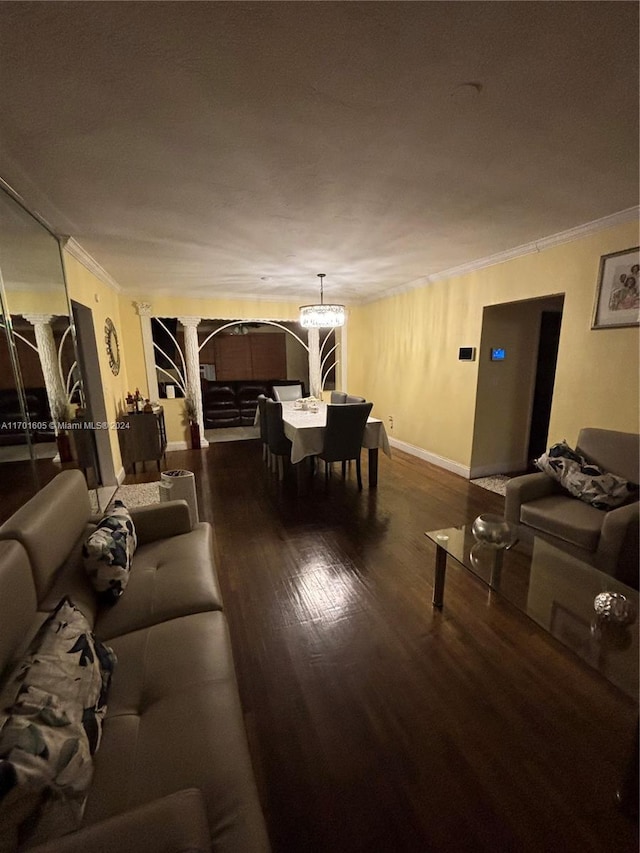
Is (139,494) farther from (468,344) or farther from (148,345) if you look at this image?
(468,344)

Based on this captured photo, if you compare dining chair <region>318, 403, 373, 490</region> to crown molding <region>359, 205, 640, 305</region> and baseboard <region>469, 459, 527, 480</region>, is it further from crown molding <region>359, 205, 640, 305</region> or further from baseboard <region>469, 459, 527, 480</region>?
crown molding <region>359, 205, 640, 305</region>

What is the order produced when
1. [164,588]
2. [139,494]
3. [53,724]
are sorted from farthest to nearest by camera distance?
[139,494] → [164,588] → [53,724]

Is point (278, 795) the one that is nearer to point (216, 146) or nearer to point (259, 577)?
point (259, 577)

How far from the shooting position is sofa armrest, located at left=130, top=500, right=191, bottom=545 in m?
1.98

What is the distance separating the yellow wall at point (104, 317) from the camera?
10.4ft

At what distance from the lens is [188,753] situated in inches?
35.9

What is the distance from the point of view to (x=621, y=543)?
1984 millimetres

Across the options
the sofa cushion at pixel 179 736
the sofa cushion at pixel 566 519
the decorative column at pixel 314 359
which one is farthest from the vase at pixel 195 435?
the sofa cushion at pixel 566 519

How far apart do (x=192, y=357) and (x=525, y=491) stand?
4786 millimetres

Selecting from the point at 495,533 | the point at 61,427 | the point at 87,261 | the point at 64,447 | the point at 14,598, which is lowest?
the point at 495,533

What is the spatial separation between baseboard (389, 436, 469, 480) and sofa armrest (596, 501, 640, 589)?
213 centimetres

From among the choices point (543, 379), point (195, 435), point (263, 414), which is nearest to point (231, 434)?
point (195, 435)

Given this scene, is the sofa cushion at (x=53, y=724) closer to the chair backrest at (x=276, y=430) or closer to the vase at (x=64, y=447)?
the vase at (x=64, y=447)

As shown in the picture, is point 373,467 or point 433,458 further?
point 433,458
